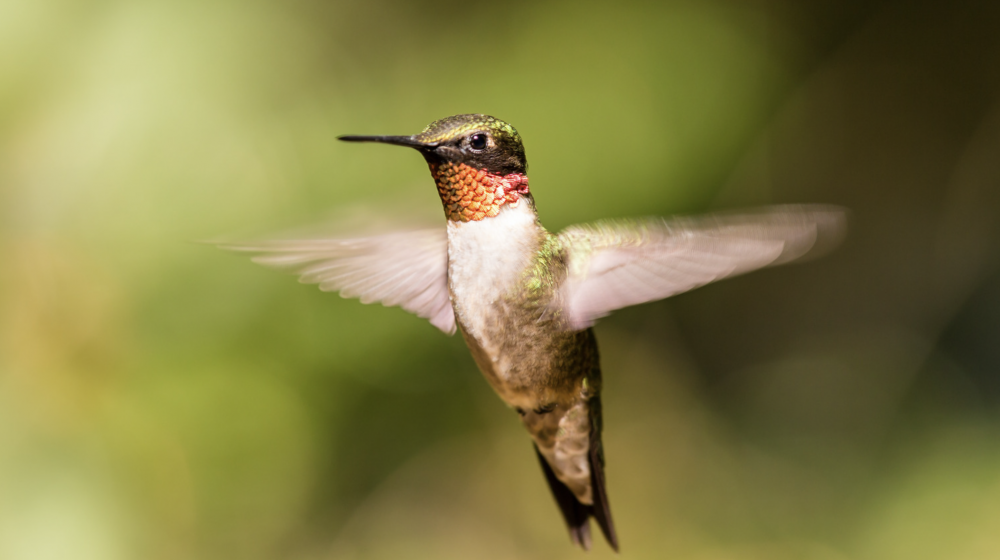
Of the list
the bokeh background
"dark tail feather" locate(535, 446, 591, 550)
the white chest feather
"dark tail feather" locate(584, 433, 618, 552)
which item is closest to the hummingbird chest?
the white chest feather

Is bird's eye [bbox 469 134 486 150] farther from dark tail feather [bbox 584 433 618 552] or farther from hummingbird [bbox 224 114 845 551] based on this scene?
dark tail feather [bbox 584 433 618 552]

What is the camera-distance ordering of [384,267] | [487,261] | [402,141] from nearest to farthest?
[402,141]
[487,261]
[384,267]

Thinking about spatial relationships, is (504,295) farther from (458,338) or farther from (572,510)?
(458,338)

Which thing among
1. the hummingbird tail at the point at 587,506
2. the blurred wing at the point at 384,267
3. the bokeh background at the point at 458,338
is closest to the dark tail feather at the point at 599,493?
the hummingbird tail at the point at 587,506

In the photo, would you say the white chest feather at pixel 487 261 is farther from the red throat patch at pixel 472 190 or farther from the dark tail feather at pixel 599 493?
the dark tail feather at pixel 599 493

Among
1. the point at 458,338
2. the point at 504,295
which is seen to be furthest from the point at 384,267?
the point at 458,338

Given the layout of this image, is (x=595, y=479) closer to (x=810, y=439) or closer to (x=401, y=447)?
(x=401, y=447)

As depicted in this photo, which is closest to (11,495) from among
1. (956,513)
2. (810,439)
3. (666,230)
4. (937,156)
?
(666,230)
